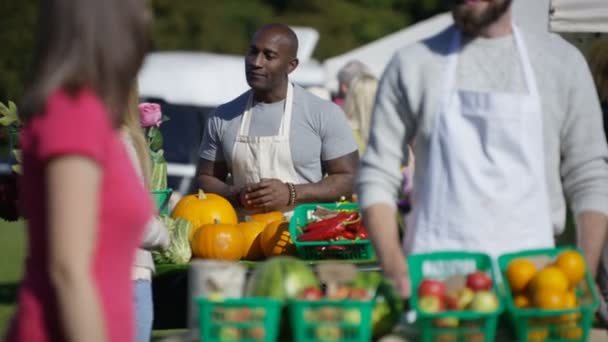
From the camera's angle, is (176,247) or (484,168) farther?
(176,247)

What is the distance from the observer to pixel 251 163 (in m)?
7.36

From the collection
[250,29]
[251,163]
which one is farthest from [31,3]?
[251,163]

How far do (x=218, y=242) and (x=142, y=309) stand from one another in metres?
1.59

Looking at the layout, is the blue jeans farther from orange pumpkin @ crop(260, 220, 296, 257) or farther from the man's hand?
the man's hand

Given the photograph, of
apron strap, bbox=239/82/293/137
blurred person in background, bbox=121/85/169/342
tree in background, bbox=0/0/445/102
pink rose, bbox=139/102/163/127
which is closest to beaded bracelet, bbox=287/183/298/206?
apron strap, bbox=239/82/293/137

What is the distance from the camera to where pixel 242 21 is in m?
36.7

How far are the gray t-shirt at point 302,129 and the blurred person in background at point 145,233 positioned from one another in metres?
1.97

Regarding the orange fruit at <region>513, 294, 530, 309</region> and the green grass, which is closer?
the orange fruit at <region>513, 294, 530, 309</region>

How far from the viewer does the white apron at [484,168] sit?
3914mm

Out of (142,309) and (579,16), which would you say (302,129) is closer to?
(579,16)

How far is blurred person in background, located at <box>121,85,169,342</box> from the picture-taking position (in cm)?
485

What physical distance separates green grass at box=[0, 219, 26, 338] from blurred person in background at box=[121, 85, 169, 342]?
3335 mm

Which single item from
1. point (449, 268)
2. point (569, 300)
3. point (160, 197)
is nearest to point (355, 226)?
point (160, 197)

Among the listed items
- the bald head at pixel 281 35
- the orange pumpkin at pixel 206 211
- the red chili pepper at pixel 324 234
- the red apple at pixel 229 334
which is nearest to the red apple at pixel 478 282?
the red apple at pixel 229 334
